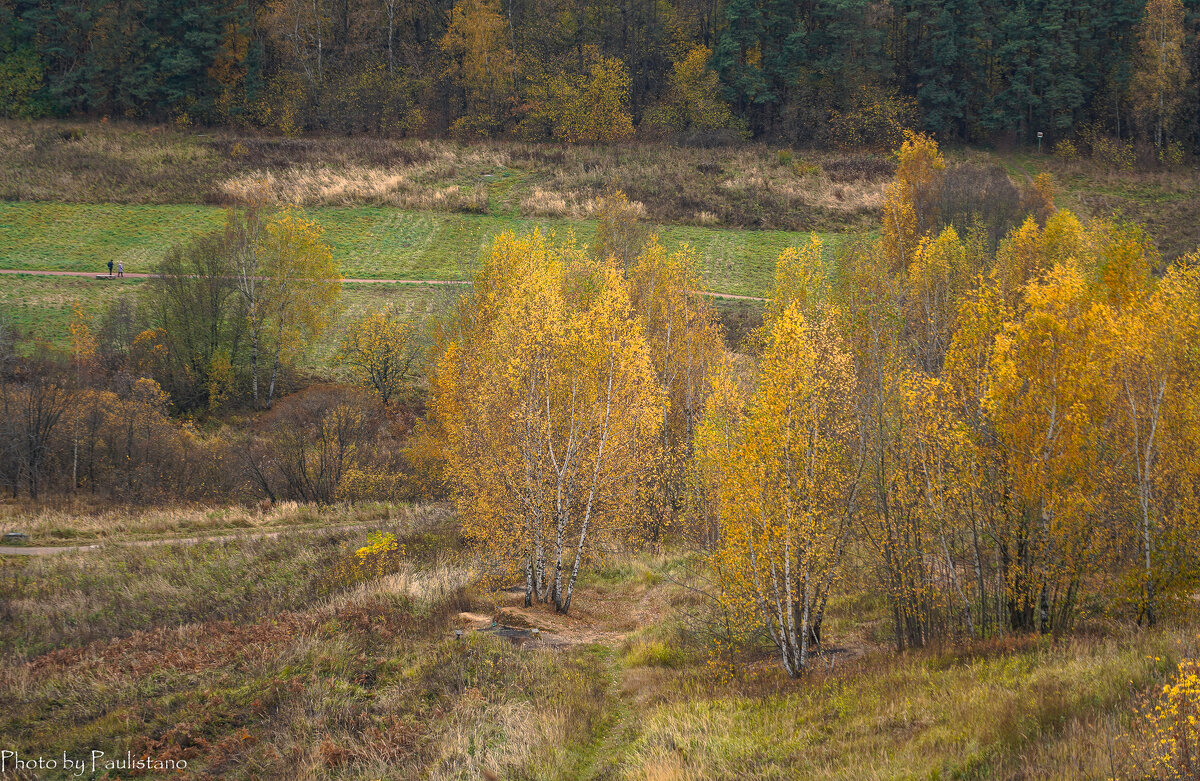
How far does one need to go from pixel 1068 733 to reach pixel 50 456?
1455 inches

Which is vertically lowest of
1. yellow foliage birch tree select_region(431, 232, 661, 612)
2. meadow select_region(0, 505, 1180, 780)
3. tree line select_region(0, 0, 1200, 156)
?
meadow select_region(0, 505, 1180, 780)

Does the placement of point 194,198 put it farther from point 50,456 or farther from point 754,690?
point 754,690

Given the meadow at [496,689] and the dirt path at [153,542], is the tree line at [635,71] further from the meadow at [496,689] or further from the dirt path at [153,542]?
the meadow at [496,689]

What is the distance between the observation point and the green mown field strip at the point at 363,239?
59281 millimetres

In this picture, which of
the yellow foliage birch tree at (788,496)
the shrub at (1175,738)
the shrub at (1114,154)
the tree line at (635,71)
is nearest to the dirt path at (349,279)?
the tree line at (635,71)

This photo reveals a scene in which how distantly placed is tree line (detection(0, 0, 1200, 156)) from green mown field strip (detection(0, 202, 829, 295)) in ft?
70.6

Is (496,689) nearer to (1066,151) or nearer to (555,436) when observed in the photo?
(555,436)

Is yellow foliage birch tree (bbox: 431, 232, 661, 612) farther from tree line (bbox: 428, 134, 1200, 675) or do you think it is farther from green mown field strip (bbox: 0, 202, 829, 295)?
green mown field strip (bbox: 0, 202, 829, 295)

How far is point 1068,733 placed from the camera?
9.66 m

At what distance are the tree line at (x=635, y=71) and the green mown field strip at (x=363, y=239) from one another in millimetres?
21507

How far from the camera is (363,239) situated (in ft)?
215

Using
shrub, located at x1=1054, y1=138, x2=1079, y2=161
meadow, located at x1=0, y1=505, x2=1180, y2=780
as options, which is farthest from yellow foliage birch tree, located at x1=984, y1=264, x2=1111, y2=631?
shrub, located at x1=1054, y1=138, x2=1079, y2=161

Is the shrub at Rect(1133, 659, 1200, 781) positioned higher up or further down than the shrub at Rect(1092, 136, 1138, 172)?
further down

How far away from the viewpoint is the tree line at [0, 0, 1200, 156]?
8138 centimetres
